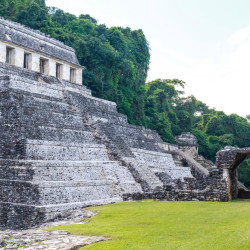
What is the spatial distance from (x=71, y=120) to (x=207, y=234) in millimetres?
A: 12421

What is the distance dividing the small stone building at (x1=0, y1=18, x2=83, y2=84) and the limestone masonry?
0.09m

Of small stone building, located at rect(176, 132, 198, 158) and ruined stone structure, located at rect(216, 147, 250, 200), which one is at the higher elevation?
small stone building, located at rect(176, 132, 198, 158)

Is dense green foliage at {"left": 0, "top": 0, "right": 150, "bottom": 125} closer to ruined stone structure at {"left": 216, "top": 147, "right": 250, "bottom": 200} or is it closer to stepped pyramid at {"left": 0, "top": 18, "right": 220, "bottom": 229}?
stepped pyramid at {"left": 0, "top": 18, "right": 220, "bottom": 229}

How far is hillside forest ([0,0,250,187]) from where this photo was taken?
111ft

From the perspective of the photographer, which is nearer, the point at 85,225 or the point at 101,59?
the point at 85,225

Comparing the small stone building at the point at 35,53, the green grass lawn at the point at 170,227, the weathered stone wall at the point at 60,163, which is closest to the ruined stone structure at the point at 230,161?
the weathered stone wall at the point at 60,163

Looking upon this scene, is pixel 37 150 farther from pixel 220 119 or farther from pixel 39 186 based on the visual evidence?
pixel 220 119

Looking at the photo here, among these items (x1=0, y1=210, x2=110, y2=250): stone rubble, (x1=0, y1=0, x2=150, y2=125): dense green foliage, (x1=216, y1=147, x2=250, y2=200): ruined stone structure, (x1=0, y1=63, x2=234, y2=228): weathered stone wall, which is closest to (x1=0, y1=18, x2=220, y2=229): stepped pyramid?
(x1=0, y1=63, x2=234, y2=228): weathered stone wall

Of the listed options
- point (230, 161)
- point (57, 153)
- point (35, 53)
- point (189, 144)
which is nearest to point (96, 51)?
point (35, 53)

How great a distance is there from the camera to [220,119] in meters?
50.2

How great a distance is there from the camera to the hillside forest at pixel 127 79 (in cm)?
3384

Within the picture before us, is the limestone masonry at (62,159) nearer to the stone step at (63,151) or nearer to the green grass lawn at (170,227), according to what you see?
the stone step at (63,151)

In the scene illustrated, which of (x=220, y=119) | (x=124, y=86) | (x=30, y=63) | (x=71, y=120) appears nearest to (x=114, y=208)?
(x=71, y=120)

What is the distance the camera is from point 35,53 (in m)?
25.1
